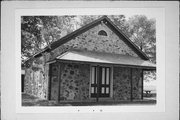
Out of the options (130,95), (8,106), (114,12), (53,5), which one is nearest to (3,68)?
(8,106)

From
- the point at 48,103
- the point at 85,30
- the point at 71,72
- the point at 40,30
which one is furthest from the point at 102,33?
the point at 48,103

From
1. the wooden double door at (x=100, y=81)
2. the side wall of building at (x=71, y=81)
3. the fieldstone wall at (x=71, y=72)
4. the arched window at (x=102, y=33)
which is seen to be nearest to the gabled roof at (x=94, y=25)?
the fieldstone wall at (x=71, y=72)

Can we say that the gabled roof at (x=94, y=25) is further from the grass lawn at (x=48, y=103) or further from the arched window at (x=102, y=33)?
the grass lawn at (x=48, y=103)

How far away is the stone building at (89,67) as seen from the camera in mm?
9867

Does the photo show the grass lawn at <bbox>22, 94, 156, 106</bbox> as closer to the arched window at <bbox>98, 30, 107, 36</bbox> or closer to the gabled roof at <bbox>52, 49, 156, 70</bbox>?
the gabled roof at <bbox>52, 49, 156, 70</bbox>

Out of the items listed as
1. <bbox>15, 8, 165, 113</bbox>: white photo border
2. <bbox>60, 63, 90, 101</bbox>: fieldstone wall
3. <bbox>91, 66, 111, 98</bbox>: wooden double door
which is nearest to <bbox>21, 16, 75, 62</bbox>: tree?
<bbox>15, 8, 165, 113</bbox>: white photo border

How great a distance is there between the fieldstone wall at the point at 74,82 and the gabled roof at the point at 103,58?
400mm

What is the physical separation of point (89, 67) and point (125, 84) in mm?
1629

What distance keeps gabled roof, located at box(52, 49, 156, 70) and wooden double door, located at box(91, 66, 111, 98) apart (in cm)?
43

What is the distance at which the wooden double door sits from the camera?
10.4 meters

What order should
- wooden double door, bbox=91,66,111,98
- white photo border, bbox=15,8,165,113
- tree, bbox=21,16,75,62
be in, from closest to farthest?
white photo border, bbox=15,8,165,113, tree, bbox=21,16,75,62, wooden double door, bbox=91,66,111,98

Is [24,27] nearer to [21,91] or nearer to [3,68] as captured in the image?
[3,68]

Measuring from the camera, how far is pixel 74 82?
33.0ft

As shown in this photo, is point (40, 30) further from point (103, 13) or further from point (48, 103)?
point (48, 103)
